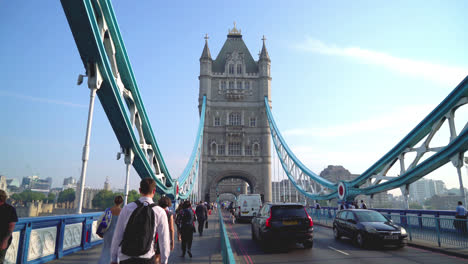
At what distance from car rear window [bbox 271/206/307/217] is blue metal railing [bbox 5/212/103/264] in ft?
19.4

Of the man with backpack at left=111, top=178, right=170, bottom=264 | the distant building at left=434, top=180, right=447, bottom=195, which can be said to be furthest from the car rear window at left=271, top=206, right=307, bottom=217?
the distant building at left=434, top=180, right=447, bottom=195

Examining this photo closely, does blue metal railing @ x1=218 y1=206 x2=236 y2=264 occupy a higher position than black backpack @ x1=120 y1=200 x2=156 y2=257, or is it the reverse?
black backpack @ x1=120 y1=200 x2=156 y2=257

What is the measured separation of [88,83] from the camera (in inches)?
365

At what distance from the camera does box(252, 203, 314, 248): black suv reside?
9.14 metres

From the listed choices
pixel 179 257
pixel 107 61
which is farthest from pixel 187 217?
pixel 107 61

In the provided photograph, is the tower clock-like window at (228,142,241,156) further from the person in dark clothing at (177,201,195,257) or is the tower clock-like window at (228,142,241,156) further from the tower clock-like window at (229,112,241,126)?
Result: the person in dark clothing at (177,201,195,257)

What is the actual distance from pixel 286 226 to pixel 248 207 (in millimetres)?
12656

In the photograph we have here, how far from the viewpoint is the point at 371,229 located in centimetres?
970

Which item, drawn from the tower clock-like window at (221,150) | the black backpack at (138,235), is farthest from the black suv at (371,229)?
the tower clock-like window at (221,150)

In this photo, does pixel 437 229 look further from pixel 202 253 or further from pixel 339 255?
pixel 202 253

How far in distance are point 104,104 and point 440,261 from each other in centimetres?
1164

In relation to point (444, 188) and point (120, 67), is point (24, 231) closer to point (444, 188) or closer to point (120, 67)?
point (120, 67)

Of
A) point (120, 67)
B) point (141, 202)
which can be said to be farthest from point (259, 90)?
point (141, 202)

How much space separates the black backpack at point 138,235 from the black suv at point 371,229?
8618 millimetres
